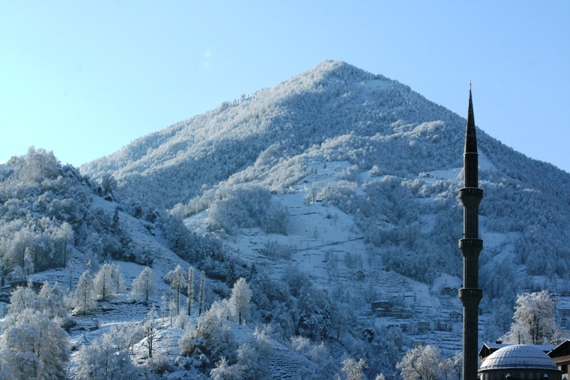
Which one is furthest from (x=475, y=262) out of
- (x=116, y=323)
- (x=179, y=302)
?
(x=179, y=302)

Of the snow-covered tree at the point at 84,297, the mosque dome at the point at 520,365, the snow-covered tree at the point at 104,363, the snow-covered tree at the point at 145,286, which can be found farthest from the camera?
the snow-covered tree at the point at 145,286

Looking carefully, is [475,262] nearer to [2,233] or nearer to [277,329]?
[277,329]

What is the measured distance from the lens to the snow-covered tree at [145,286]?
175m

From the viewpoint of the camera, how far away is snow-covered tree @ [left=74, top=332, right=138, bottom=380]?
5059 inches

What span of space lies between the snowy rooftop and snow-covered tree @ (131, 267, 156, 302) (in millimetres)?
101314

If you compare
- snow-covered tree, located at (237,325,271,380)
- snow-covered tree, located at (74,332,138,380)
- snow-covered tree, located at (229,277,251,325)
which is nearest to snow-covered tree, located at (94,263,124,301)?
snow-covered tree, located at (229,277,251,325)

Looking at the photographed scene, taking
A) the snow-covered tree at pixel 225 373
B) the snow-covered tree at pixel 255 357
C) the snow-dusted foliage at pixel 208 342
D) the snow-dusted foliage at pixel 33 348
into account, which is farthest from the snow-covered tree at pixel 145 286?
the snow-covered tree at pixel 225 373

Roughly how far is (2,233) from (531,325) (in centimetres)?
9706

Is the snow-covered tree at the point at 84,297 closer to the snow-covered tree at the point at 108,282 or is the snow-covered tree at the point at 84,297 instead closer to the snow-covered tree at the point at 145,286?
the snow-covered tree at the point at 108,282

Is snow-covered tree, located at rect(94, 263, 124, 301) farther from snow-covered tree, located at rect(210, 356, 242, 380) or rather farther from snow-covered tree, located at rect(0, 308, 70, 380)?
snow-covered tree, located at rect(210, 356, 242, 380)

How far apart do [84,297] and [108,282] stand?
32.9 ft

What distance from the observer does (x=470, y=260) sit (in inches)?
2982

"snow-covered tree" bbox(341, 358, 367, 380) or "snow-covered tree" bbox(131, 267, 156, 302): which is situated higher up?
"snow-covered tree" bbox(131, 267, 156, 302)

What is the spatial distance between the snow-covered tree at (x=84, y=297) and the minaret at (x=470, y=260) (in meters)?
98.1
